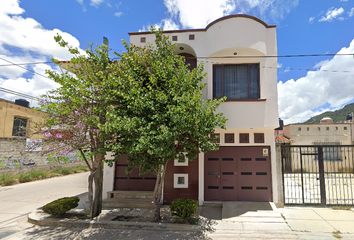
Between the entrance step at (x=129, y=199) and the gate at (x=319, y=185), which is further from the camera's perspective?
the entrance step at (x=129, y=199)

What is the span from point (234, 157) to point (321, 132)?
14358 mm

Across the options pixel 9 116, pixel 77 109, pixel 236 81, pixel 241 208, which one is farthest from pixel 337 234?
pixel 9 116

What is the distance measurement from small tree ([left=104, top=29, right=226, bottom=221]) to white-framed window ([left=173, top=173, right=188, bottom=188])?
196 centimetres

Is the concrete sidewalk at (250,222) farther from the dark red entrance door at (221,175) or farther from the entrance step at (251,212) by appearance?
the dark red entrance door at (221,175)

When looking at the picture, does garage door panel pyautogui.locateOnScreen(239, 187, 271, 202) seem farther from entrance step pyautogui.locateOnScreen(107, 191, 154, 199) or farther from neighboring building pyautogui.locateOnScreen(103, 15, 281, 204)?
entrance step pyautogui.locateOnScreen(107, 191, 154, 199)

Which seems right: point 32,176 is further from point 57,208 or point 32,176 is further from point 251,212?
point 251,212

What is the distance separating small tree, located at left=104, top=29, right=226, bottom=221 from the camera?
5.61 metres

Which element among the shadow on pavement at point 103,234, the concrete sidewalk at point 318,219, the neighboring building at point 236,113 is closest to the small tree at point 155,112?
the shadow on pavement at point 103,234

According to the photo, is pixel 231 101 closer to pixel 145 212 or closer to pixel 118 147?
pixel 118 147

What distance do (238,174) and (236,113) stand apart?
2.55 metres

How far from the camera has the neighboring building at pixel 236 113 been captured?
8.05 m

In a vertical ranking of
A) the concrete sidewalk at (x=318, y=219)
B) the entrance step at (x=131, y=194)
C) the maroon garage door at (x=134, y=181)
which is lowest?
the concrete sidewalk at (x=318, y=219)

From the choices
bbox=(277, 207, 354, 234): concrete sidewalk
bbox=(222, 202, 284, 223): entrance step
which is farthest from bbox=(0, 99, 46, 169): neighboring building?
bbox=(277, 207, 354, 234): concrete sidewalk

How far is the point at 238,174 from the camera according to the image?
8.52 meters
